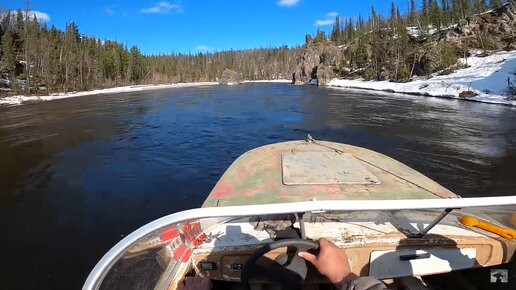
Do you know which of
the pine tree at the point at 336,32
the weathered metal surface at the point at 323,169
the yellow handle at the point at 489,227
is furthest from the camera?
the pine tree at the point at 336,32

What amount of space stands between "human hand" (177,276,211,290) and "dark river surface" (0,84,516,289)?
418 centimetres

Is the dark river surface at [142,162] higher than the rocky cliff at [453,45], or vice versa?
the rocky cliff at [453,45]

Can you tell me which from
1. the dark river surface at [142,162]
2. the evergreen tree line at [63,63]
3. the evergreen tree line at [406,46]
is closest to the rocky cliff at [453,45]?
the evergreen tree line at [406,46]

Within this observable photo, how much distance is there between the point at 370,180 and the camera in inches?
200

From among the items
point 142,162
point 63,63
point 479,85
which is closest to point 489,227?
point 142,162

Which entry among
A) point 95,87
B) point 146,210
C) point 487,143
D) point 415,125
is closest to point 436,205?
point 146,210

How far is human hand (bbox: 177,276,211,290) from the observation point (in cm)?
288

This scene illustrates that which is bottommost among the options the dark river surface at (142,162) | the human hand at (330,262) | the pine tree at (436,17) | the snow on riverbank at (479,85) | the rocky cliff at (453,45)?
the dark river surface at (142,162)

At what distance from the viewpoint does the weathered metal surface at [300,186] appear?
4.66 meters

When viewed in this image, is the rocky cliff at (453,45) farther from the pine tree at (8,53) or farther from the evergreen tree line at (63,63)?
the pine tree at (8,53)

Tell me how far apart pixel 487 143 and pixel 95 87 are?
79246 mm

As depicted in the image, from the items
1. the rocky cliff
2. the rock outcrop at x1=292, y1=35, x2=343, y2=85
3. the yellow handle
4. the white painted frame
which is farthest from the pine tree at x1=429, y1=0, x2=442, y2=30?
the white painted frame

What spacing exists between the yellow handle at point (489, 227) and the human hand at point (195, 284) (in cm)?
236

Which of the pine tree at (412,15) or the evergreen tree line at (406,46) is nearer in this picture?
the evergreen tree line at (406,46)
